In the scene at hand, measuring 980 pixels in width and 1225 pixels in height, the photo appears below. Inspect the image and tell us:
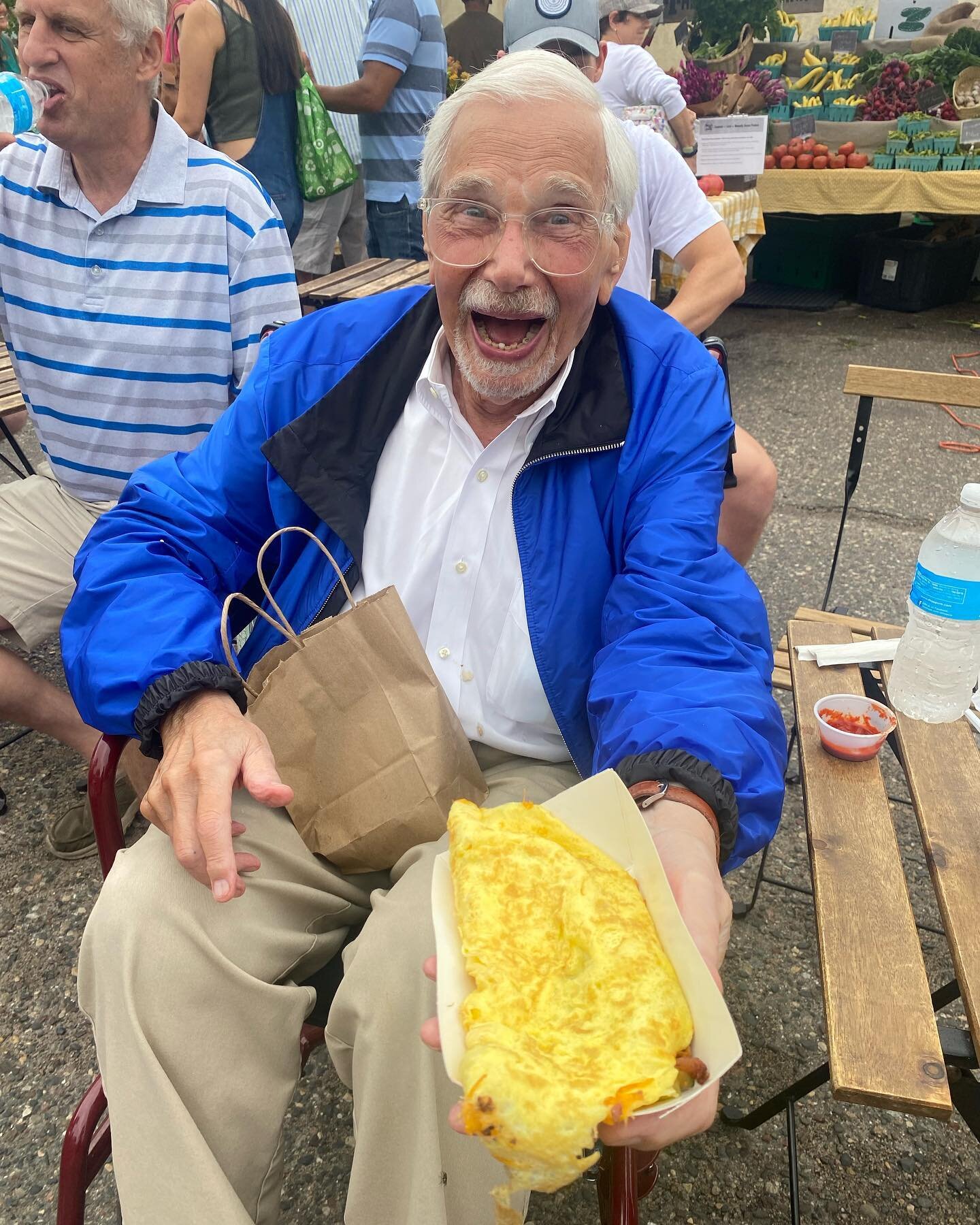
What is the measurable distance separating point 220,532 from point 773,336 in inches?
260

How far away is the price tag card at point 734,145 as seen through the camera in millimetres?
5973

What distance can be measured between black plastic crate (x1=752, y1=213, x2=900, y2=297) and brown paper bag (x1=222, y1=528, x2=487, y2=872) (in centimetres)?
795

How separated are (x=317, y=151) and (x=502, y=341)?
3351 mm

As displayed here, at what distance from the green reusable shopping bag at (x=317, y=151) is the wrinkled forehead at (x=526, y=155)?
3155 mm

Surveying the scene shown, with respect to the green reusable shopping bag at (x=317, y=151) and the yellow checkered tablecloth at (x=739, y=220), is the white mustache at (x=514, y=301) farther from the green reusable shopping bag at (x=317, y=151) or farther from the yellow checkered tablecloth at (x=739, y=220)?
the yellow checkered tablecloth at (x=739, y=220)

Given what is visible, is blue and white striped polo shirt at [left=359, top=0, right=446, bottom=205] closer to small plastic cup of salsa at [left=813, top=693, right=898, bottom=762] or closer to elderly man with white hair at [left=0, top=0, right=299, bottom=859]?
elderly man with white hair at [left=0, top=0, right=299, bottom=859]

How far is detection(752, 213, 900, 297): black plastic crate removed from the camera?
8.10 meters

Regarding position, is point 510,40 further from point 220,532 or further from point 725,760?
point 725,760

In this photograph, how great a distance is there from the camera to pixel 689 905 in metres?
1.11

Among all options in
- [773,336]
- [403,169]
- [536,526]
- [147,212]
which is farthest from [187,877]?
[773,336]

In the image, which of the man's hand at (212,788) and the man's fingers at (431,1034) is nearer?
the man's fingers at (431,1034)

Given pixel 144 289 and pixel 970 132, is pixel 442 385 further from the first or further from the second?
pixel 970 132

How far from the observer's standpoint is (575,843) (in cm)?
118

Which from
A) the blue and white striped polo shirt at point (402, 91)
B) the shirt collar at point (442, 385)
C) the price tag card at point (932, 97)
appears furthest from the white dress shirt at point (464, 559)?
the price tag card at point (932, 97)
